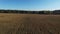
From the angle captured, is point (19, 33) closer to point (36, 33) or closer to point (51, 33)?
point (36, 33)

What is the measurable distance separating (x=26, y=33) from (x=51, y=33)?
55.1 inches

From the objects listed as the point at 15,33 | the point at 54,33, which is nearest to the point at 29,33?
the point at 15,33

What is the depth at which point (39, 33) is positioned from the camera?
7.95 meters

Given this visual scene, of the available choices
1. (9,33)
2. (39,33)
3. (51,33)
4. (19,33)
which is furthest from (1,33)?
(51,33)

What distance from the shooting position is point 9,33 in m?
7.70

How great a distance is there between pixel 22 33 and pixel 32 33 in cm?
55

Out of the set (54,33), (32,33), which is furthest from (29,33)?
(54,33)

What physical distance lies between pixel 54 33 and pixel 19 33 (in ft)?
6.35

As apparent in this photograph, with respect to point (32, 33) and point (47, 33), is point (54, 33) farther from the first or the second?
point (32, 33)

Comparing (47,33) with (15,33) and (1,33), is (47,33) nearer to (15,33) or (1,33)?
(15,33)

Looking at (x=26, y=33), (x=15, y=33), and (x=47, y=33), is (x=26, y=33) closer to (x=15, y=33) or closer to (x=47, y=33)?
(x=15, y=33)

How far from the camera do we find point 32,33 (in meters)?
7.87

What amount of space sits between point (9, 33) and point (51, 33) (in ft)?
7.60

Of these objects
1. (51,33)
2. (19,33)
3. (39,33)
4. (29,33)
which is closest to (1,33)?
(19,33)
